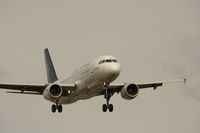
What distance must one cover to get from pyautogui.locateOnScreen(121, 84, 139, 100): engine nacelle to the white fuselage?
8.61ft

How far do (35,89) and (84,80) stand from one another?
7.88 metres

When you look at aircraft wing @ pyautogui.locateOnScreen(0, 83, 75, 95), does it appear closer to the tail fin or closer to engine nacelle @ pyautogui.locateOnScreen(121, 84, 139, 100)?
engine nacelle @ pyautogui.locateOnScreen(121, 84, 139, 100)

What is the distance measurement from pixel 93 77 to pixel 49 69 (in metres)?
29.4

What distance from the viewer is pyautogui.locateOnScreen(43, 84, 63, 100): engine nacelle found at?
228 feet

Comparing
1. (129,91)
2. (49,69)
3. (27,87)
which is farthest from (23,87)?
(49,69)

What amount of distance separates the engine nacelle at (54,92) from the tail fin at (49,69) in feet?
73.7

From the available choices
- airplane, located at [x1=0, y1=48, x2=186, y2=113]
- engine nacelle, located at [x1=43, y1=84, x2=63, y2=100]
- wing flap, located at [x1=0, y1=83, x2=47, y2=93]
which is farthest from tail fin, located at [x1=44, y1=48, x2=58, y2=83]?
engine nacelle, located at [x1=43, y1=84, x2=63, y2=100]

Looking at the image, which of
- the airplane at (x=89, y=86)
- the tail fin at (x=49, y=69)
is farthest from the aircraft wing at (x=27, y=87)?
the tail fin at (x=49, y=69)

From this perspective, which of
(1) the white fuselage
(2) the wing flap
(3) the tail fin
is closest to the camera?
(1) the white fuselage

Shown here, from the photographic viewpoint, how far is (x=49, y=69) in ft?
317

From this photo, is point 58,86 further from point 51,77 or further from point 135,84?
point 51,77

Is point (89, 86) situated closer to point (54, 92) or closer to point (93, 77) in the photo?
point (93, 77)

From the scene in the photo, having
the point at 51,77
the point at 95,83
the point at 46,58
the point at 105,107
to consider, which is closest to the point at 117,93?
the point at 105,107

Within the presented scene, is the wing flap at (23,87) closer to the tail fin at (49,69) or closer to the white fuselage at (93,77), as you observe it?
the white fuselage at (93,77)
